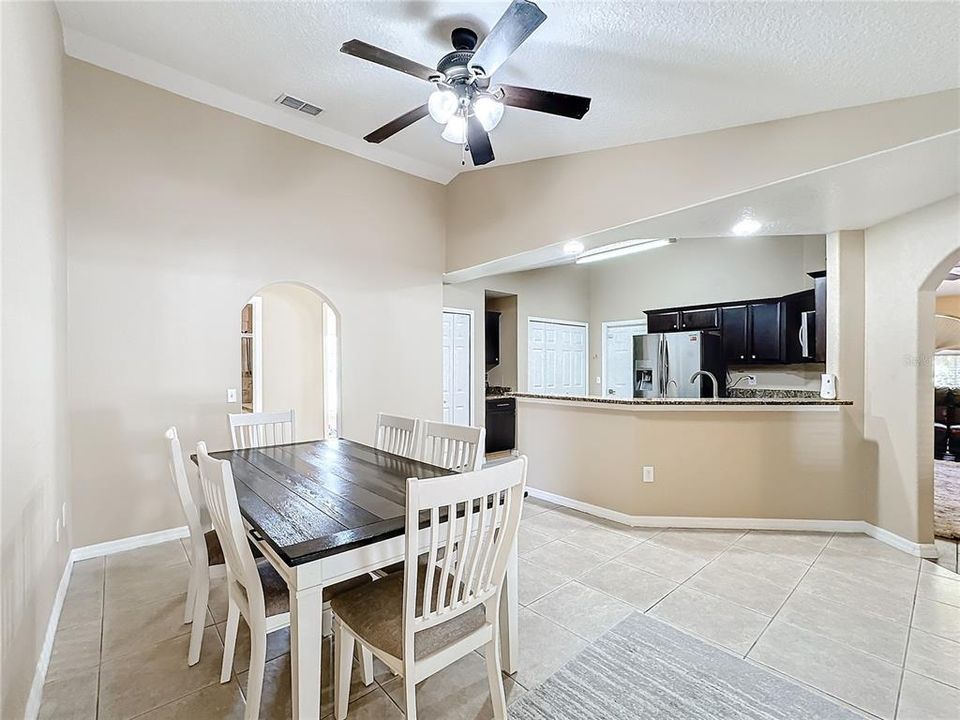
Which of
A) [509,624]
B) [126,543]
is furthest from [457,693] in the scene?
[126,543]

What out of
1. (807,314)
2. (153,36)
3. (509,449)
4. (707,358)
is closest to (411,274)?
(153,36)

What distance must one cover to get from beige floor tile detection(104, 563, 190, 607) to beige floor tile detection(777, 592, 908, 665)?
3354 mm

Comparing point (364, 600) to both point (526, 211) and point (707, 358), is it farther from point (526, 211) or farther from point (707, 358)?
point (707, 358)

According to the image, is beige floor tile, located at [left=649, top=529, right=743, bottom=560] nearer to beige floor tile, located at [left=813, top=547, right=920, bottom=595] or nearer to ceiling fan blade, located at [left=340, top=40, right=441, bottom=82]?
beige floor tile, located at [left=813, top=547, right=920, bottom=595]

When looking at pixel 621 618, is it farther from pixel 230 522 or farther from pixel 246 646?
pixel 230 522

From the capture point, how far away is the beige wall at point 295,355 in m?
5.60

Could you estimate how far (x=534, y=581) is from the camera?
2.70 meters

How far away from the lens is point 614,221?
135 inches

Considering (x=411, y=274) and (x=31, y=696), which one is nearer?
(x=31, y=696)

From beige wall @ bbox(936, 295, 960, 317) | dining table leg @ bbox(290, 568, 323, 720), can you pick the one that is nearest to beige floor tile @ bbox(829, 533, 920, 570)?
dining table leg @ bbox(290, 568, 323, 720)

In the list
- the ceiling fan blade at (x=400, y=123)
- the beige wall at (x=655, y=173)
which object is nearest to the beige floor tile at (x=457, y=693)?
the ceiling fan blade at (x=400, y=123)

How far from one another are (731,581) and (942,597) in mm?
1088

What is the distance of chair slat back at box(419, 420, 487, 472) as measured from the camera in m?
2.39

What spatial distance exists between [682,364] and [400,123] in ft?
15.2
